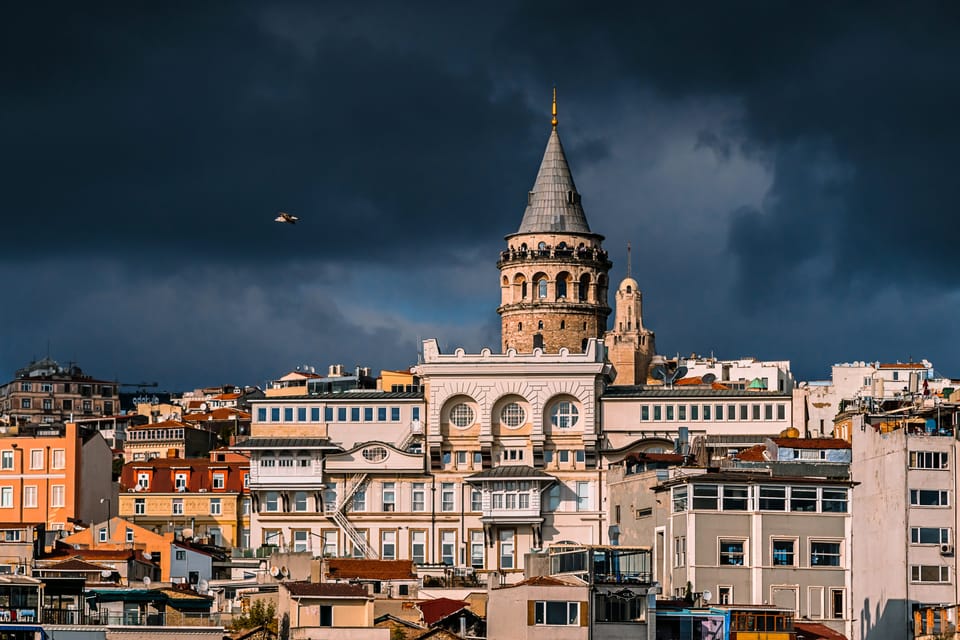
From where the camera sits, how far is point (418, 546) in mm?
118188

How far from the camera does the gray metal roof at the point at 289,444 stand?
119375 millimetres

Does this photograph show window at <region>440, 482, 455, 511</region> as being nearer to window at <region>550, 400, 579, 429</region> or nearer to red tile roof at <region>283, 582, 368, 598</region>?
window at <region>550, 400, 579, 429</region>

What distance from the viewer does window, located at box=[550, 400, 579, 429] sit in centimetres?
11988

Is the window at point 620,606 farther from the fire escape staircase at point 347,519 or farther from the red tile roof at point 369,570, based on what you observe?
the fire escape staircase at point 347,519

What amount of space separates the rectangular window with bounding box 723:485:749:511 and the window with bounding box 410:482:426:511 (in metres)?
33.2

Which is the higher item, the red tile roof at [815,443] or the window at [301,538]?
the red tile roof at [815,443]

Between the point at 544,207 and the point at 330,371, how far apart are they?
44.0 metres

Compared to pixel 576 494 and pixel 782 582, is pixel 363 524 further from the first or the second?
pixel 782 582

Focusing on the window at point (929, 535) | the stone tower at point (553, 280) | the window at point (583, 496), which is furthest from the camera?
the stone tower at point (553, 280)

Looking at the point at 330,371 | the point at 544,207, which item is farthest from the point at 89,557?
the point at 330,371

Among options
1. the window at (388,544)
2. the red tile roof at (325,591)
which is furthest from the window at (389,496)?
Answer: the red tile roof at (325,591)

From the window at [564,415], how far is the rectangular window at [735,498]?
3218cm

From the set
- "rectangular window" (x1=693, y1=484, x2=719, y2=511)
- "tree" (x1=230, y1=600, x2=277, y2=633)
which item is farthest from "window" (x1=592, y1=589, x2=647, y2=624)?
"rectangular window" (x1=693, y1=484, x2=719, y2=511)

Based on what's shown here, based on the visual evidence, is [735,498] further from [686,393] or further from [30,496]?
[30,496]
